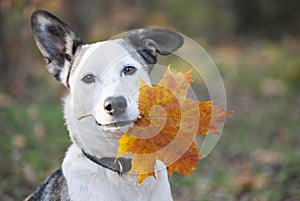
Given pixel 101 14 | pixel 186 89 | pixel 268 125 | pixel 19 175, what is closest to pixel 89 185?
pixel 186 89

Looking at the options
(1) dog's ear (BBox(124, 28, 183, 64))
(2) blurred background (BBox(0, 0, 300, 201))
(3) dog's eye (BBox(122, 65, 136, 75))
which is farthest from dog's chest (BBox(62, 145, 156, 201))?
(2) blurred background (BBox(0, 0, 300, 201))

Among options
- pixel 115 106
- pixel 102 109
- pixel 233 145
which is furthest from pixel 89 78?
pixel 233 145

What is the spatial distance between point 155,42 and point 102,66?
0.48m

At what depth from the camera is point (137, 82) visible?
Result: 13.7 feet

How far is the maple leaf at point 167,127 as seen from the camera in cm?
389

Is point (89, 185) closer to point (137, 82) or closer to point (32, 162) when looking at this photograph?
point (137, 82)

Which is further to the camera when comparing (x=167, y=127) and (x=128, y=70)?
(x=128, y=70)

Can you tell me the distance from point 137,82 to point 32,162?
3409mm

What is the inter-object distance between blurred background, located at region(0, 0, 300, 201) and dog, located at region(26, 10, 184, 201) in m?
2.03

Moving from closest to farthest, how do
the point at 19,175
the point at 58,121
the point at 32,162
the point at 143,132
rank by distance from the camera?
the point at 143,132 → the point at 19,175 → the point at 32,162 → the point at 58,121

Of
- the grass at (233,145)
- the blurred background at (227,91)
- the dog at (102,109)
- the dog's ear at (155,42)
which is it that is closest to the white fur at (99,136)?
the dog at (102,109)

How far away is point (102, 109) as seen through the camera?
12.8 feet

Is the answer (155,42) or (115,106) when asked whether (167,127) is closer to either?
(115,106)

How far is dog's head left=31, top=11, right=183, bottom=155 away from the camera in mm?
3908
